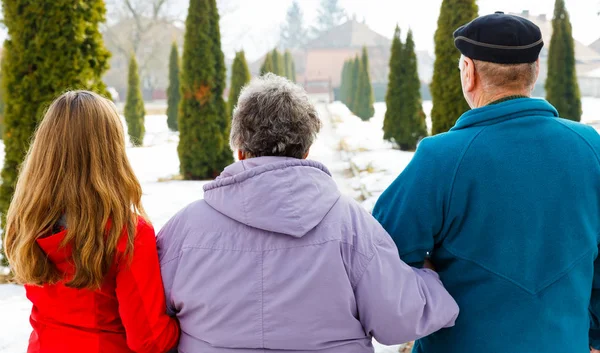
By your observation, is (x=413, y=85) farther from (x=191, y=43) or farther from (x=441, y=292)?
(x=441, y=292)

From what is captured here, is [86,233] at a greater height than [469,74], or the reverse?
[469,74]

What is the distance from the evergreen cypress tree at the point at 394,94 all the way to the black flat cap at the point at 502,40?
13811 mm

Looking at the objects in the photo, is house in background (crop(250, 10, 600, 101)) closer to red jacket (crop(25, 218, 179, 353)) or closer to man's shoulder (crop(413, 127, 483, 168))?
man's shoulder (crop(413, 127, 483, 168))

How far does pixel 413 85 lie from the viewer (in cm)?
1573

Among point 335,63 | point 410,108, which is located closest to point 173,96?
point 410,108

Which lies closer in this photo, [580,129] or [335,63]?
[580,129]

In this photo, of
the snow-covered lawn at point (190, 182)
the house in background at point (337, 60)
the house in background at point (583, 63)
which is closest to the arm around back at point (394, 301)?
the snow-covered lawn at point (190, 182)

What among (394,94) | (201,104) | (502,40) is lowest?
(394,94)

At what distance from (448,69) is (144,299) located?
9.70m

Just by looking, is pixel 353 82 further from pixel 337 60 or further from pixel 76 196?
pixel 76 196

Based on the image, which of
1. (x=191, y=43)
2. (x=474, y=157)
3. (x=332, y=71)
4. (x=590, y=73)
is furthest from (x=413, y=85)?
(x=332, y=71)

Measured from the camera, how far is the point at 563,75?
47.2ft

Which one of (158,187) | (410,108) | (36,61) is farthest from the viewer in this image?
(410,108)

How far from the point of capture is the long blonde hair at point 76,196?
5.73 ft
